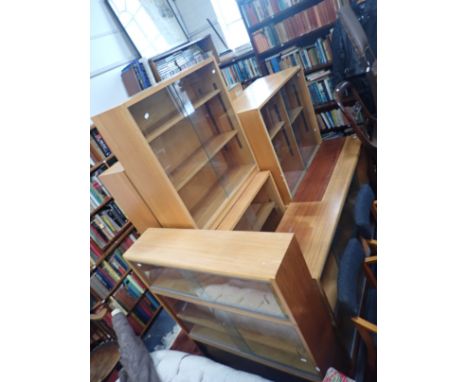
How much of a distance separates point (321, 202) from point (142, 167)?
1261 mm

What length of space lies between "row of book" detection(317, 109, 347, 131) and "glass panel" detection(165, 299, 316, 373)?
105 inches

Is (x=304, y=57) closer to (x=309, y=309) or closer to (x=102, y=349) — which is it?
(x=309, y=309)

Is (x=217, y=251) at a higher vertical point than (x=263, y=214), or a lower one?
higher

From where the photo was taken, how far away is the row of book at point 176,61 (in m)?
3.59

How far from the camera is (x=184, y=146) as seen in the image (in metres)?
1.94

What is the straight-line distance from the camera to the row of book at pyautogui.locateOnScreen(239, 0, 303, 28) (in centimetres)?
315

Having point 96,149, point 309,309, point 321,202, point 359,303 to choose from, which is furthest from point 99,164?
point 359,303

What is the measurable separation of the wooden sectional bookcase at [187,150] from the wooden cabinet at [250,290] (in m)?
0.26

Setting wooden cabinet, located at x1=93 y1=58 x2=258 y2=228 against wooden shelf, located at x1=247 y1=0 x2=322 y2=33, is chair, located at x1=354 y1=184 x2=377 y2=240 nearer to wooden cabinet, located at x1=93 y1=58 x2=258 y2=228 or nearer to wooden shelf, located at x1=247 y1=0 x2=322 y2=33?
wooden cabinet, located at x1=93 y1=58 x2=258 y2=228

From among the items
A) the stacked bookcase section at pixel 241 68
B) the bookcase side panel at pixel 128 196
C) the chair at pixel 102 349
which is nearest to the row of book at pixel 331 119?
the stacked bookcase section at pixel 241 68
